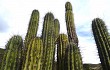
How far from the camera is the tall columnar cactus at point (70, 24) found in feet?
34.5

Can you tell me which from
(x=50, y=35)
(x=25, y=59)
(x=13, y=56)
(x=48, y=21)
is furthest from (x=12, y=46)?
(x=48, y=21)

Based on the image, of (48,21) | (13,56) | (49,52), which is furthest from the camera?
(48,21)

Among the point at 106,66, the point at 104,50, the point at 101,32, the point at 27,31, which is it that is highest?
the point at 27,31

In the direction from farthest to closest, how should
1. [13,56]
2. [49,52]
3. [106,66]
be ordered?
[49,52] < [13,56] < [106,66]

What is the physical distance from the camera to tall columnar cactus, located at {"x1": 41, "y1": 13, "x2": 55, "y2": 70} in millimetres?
8273

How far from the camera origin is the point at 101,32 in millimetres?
7797

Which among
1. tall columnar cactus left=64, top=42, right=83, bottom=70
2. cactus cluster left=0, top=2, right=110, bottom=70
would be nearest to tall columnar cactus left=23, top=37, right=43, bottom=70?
cactus cluster left=0, top=2, right=110, bottom=70

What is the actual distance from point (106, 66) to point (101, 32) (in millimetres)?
1556

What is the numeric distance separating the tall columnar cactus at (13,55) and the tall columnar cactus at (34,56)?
1.08 m

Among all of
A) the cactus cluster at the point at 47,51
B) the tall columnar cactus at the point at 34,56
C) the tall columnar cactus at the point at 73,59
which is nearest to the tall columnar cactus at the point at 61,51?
the cactus cluster at the point at 47,51

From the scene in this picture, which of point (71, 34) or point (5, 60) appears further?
point (71, 34)

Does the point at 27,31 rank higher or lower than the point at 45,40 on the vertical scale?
higher

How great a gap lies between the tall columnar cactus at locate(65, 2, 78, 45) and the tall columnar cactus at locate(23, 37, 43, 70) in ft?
13.1

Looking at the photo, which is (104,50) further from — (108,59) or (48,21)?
(48,21)
